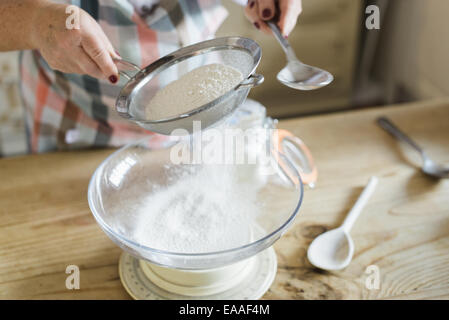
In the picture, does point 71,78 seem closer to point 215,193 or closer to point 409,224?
point 215,193

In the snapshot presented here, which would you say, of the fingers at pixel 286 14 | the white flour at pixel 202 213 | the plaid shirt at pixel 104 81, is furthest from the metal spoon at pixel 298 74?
the plaid shirt at pixel 104 81

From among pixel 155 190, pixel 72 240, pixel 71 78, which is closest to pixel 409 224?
pixel 155 190

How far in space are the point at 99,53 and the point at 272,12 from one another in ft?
1.08

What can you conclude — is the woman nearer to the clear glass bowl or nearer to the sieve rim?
the sieve rim

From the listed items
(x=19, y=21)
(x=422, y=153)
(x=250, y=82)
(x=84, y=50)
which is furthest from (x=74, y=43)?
(x=422, y=153)

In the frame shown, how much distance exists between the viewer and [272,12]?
32.3 inches

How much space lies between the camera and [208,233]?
2.38 feet

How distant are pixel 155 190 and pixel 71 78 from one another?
0.35 m

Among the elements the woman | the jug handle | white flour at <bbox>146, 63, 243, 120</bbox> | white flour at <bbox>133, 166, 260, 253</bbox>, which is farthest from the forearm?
the jug handle

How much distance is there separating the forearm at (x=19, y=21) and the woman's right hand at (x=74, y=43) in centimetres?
1

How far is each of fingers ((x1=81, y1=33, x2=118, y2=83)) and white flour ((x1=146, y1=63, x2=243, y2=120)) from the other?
0.08m

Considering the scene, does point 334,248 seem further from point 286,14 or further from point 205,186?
point 286,14

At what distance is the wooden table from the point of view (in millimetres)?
703

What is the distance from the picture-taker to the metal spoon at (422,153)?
91cm
